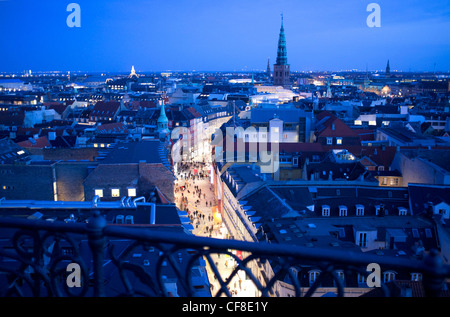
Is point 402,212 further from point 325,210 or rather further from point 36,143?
point 36,143

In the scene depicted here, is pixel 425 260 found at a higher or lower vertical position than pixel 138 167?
higher

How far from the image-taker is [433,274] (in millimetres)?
2324

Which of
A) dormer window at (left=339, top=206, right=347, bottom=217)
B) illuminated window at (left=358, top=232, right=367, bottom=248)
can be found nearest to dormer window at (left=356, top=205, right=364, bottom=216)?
dormer window at (left=339, top=206, right=347, bottom=217)

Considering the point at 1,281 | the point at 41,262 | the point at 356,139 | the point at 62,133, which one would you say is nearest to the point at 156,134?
the point at 62,133

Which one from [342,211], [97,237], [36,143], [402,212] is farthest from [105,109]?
[97,237]

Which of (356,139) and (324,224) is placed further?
(356,139)

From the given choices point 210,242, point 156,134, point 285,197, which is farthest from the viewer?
point 156,134

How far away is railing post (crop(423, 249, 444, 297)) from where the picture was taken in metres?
2.30

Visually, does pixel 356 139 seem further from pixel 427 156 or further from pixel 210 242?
pixel 210 242

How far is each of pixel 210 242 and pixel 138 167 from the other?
650 inches

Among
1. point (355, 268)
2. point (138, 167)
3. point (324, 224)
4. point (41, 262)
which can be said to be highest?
point (355, 268)

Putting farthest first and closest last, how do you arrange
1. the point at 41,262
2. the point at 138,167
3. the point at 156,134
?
1. the point at 156,134
2. the point at 138,167
3. the point at 41,262

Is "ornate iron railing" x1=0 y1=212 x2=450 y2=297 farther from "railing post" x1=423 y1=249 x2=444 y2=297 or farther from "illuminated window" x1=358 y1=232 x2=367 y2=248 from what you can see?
"illuminated window" x1=358 y1=232 x2=367 y2=248

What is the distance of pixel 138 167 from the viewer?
62.2 feet
